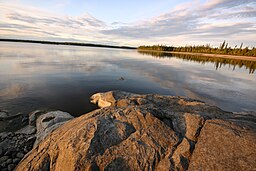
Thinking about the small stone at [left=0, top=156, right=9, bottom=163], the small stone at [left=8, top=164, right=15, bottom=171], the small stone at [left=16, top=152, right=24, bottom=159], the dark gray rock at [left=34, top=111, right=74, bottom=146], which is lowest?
the small stone at [left=16, top=152, right=24, bottom=159]

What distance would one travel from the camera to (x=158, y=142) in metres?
4.93

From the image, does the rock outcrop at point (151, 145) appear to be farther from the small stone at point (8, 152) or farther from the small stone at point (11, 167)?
the small stone at point (8, 152)

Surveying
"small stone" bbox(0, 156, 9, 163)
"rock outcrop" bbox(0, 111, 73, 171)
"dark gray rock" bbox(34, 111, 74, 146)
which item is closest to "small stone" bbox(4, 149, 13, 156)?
"rock outcrop" bbox(0, 111, 73, 171)

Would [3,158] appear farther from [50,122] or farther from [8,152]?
[50,122]

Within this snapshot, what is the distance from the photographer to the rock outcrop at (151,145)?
4.11 meters

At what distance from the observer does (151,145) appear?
486cm

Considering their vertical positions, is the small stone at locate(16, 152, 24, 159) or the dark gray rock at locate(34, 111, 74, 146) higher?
the dark gray rock at locate(34, 111, 74, 146)

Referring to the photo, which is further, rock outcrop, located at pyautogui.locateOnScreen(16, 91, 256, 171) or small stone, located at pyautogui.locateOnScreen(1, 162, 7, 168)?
small stone, located at pyautogui.locateOnScreen(1, 162, 7, 168)

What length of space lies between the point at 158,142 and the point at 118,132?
150 centimetres

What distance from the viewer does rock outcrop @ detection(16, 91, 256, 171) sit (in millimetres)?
4109

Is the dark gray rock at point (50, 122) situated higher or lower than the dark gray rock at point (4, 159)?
higher

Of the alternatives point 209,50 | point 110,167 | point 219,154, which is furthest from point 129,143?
point 209,50

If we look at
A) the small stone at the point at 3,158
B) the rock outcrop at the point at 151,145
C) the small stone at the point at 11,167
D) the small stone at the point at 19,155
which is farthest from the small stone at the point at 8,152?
the rock outcrop at the point at 151,145

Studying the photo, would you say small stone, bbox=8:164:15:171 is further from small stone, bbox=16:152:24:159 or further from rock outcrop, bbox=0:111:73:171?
small stone, bbox=16:152:24:159
